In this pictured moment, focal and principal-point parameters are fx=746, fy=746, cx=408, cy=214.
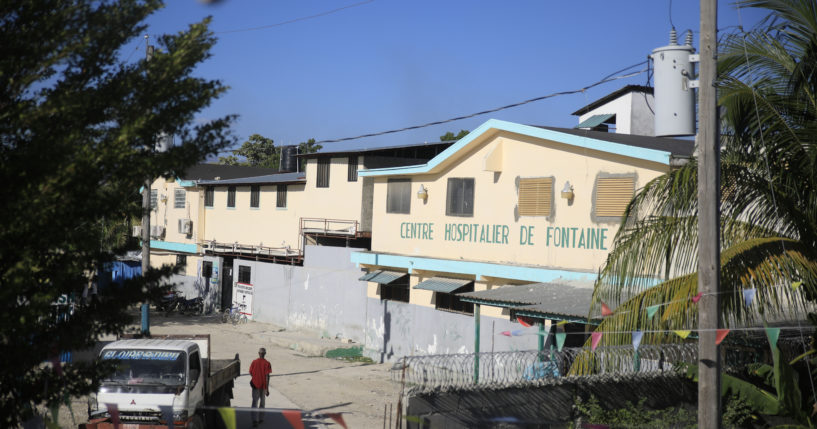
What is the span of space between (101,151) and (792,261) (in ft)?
26.0

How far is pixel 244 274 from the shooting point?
119 feet

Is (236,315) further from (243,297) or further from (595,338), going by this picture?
(595,338)

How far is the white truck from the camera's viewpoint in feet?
40.9

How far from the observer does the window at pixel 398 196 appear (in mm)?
25172

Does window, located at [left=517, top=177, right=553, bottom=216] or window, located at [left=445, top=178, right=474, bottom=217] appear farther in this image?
window, located at [left=445, top=178, right=474, bottom=217]

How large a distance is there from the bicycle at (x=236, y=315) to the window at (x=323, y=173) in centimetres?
686

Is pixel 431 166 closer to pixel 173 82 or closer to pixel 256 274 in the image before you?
pixel 256 274

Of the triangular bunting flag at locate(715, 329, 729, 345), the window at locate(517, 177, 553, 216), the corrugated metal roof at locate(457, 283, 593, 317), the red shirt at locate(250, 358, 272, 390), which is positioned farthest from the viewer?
the window at locate(517, 177, 553, 216)

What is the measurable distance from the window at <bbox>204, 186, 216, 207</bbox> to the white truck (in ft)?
93.0

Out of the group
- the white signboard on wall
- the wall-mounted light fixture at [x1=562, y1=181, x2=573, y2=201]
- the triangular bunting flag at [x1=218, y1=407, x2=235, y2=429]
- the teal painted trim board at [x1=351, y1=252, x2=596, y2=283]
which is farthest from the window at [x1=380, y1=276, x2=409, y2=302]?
the triangular bunting flag at [x1=218, y1=407, x2=235, y2=429]

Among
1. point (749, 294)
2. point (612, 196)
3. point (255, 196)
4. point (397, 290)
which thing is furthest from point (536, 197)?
point (255, 196)

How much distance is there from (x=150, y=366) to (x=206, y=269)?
2735 centimetres

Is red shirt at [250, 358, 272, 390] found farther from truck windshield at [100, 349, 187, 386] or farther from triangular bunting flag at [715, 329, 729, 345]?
triangular bunting flag at [715, 329, 729, 345]

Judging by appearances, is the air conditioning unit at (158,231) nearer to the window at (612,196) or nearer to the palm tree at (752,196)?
the window at (612,196)
